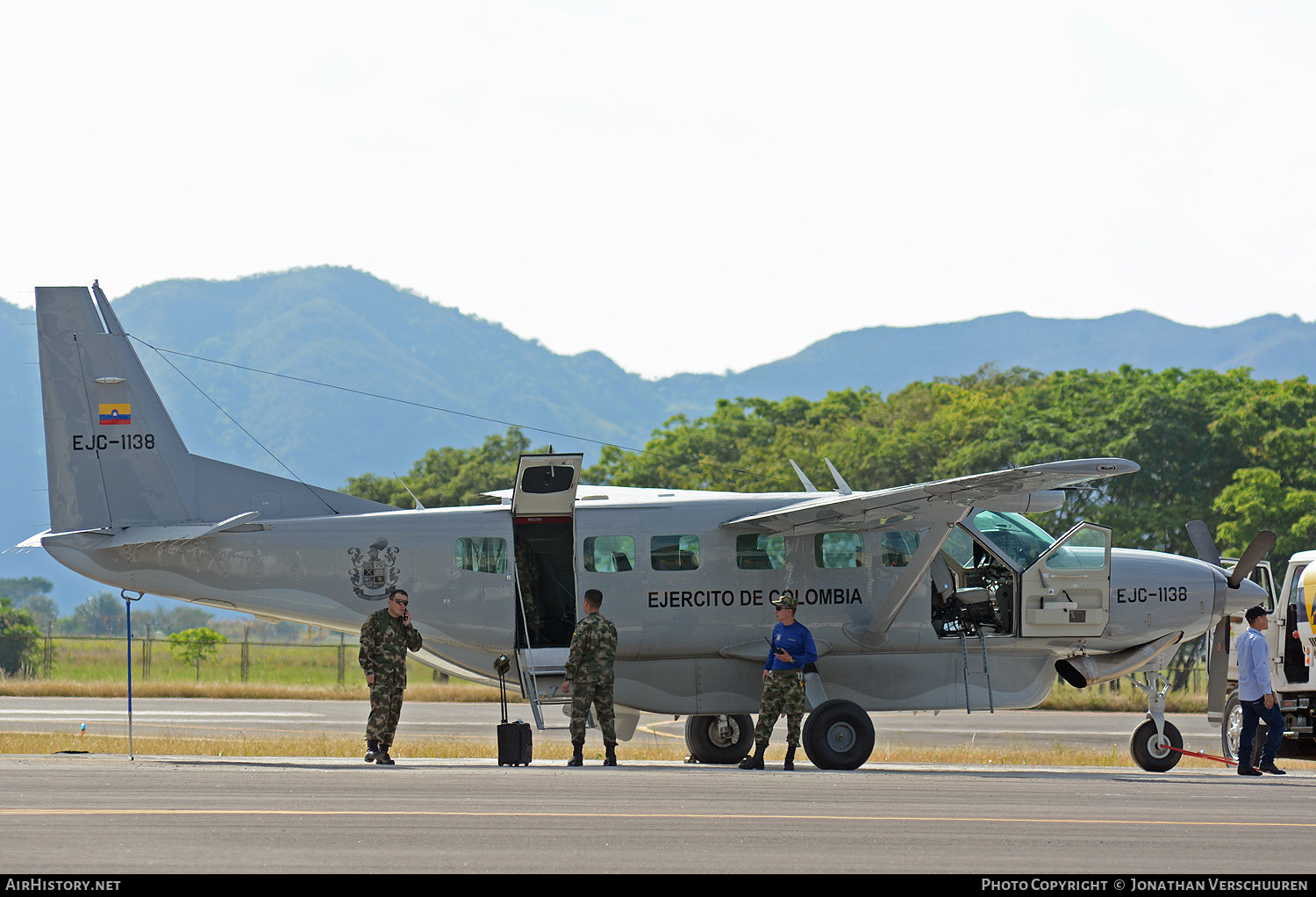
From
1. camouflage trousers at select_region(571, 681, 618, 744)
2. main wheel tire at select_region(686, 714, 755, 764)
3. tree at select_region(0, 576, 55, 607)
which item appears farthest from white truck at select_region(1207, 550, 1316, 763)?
tree at select_region(0, 576, 55, 607)

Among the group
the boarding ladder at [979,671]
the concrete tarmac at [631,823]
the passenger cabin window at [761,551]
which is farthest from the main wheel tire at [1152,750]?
the passenger cabin window at [761,551]

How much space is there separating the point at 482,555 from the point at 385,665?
2073 mm

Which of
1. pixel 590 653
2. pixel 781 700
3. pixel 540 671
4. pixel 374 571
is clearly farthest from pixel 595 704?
pixel 374 571

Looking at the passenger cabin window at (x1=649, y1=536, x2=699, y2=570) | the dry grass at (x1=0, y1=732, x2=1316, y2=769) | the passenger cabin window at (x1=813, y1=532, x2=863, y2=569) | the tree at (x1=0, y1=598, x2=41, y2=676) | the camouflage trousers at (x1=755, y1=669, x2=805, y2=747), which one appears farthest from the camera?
the tree at (x1=0, y1=598, x2=41, y2=676)

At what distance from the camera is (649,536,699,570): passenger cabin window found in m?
16.9

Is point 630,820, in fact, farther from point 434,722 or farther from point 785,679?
point 434,722

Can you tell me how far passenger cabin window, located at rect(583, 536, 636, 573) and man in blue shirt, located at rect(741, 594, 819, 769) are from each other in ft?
7.89

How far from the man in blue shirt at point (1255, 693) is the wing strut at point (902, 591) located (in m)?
3.72

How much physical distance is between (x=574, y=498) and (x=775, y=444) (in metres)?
44.4

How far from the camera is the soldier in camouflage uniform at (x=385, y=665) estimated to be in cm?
1518

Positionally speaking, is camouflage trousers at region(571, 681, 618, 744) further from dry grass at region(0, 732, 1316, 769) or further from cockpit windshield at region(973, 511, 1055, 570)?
cockpit windshield at region(973, 511, 1055, 570)

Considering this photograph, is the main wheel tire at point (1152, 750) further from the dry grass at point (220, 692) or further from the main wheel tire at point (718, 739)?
the dry grass at point (220, 692)

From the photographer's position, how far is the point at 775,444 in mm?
60438

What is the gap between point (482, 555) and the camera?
1673cm
